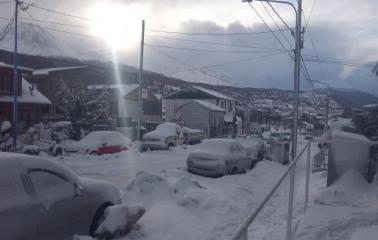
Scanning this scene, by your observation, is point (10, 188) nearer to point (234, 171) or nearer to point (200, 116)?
point (234, 171)

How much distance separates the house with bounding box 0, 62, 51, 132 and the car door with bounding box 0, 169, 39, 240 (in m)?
30.3

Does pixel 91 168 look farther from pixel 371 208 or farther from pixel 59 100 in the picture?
pixel 59 100

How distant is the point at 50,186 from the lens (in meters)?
7.39

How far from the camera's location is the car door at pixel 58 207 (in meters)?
7.00

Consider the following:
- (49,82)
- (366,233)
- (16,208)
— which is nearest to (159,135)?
(49,82)

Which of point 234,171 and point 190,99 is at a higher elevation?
point 190,99

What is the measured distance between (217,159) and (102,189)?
11.4 m

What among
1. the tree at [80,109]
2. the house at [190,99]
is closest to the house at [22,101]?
the tree at [80,109]

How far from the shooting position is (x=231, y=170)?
68.2 ft

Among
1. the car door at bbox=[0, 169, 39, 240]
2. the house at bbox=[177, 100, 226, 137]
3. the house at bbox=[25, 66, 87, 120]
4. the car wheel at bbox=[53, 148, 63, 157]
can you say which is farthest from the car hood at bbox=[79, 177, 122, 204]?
the house at bbox=[177, 100, 226, 137]

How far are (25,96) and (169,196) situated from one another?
1239 inches

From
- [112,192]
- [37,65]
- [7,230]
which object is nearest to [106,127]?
[37,65]

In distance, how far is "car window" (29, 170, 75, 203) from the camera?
7047 mm

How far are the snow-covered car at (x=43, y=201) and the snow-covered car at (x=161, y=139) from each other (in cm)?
2618
